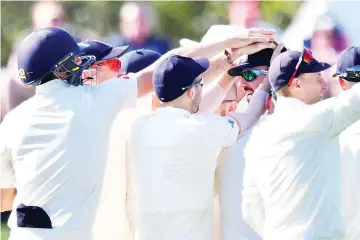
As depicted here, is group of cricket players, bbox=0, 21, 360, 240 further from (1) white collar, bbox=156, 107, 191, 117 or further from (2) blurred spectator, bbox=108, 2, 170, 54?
(2) blurred spectator, bbox=108, 2, 170, 54

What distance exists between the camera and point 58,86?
4957 millimetres

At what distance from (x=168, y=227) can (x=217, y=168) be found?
0.50 metres

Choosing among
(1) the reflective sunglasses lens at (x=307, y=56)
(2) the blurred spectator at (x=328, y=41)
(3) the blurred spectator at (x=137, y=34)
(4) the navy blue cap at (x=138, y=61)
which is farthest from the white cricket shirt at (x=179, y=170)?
(3) the blurred spectator at (x=137, y=34)

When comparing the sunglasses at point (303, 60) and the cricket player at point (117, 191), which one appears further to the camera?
the cricket player at point (117, 191)

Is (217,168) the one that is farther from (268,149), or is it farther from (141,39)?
(141,39)

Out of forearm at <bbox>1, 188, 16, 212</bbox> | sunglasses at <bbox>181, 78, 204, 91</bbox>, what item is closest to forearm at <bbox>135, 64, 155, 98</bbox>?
sunglasses at <bbox>181, 78, 204, 91</bbox>

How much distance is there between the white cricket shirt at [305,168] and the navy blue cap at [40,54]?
1.14m

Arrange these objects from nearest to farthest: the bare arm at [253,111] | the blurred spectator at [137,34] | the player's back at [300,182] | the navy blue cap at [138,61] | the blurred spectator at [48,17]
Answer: the player's back at [300,182], the bare arm at [253,111], the navy blue cap at [138,61], the blurred spectator at [48,17], the blurred spectator at [137,34]

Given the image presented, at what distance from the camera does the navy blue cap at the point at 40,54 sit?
16.1ft

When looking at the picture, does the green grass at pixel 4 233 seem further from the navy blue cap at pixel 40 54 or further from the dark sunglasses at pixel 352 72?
the dark sunglasses at pixel 352 72

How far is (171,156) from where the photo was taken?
4.92 m

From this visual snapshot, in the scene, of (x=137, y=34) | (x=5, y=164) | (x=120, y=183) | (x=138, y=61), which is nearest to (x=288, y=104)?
(x=120, y=183)

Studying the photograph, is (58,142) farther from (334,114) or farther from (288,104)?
(334,114)

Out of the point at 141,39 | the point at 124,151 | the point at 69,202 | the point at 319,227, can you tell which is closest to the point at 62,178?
the point at 69,202
